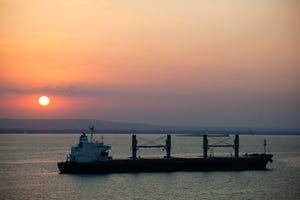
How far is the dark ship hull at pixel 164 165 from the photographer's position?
63.4 m

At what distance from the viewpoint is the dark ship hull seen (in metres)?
63.4

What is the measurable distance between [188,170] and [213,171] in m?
2.82

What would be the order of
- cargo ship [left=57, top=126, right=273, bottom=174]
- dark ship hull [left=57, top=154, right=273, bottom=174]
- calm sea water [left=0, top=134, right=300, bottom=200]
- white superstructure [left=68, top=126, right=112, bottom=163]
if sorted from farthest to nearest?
white superstructure [left=68, top=126, right=112, bottom=163]
cargo ship [left=57, top=126, right=273, bottom=174]
dark ship hull [left=57, top=154, right=273, bottom=174]
calm sea water [left=0, top=134, right=300, bottom=200]

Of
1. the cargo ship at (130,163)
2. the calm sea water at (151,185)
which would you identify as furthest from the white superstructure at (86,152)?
the calm sea water at (151,185)

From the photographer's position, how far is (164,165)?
6812 cm

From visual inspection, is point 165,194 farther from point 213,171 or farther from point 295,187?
point 213,171

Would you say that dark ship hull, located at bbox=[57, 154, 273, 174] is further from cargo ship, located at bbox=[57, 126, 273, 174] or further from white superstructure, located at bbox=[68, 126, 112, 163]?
white superstructure, located at bbox=[68, 126, 112, 163]

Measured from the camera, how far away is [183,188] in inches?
2105

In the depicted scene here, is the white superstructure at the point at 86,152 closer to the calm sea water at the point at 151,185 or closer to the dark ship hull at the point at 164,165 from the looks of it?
the dark ship hull at the point at 164,165

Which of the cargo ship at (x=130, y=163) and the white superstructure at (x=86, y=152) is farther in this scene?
the white superstructure at (x=86, y=152)

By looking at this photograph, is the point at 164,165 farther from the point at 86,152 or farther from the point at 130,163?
the point at 86,152

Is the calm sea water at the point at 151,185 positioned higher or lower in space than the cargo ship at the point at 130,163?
lower

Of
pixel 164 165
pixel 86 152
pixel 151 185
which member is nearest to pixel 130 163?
pixel 164 165

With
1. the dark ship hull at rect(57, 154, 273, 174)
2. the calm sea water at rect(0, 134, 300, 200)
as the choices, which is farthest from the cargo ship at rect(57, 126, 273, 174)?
the calm sea water at rect(0, 134, 300, 200)
